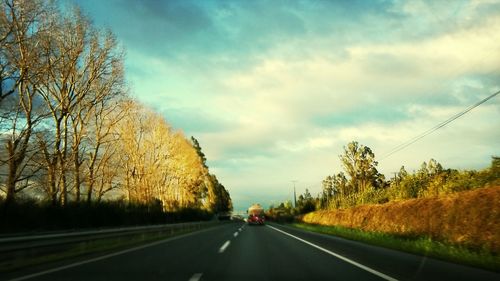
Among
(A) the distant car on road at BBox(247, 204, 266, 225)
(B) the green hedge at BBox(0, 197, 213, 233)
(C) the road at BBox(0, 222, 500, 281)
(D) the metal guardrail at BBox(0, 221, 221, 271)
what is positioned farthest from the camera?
(A) the distant car on road at BBox(247, 204, 266, 225)

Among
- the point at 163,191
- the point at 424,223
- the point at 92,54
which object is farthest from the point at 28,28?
the point at 163,191

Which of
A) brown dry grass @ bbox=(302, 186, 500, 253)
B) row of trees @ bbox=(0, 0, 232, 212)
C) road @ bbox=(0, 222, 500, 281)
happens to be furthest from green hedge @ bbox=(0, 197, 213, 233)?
brown dry grass @ bbox=(302, 186, 500, 253)

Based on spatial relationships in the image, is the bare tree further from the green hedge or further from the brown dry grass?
the brown dry grass

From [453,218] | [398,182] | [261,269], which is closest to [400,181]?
[398,182]

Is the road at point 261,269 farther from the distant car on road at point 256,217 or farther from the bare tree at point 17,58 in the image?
the distant car on road at point 256,217

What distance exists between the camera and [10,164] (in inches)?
1038

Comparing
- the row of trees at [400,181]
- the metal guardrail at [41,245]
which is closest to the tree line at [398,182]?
the row of trees at [400,181]

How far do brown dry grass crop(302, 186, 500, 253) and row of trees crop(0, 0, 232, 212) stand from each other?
20.8m

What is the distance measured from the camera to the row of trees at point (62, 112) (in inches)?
1030

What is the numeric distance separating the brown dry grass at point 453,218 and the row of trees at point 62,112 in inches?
820

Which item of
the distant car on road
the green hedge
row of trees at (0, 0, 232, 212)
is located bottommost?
the distant car on road

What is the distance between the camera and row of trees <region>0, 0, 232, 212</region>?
26.2 meters

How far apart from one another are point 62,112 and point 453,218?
27.3m

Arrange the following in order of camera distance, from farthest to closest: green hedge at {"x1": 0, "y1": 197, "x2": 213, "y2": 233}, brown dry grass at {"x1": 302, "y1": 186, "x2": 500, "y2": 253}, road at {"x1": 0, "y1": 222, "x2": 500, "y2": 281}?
1. green hedge at {"x1": 0, "y1": 197, "x2": 213, "y2": 233}
2. brown dry grass at {"x1": 302, "y1": 186, "x2": 500, "y2": 253}
3. road at {"x1": 0, "y1": 222, "x2": 500, "y2": 281}
